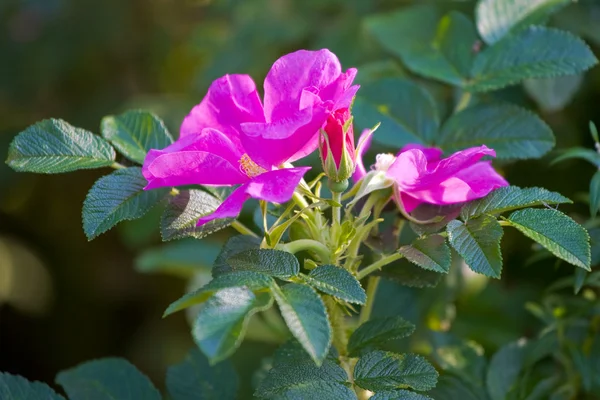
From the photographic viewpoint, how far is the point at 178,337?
211 cm

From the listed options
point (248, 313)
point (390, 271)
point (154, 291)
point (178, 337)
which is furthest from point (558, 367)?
point (154, 291)

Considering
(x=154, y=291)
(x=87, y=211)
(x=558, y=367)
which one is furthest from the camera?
(x=154, y=291)

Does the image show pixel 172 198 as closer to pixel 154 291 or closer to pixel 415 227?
pixel 415 227

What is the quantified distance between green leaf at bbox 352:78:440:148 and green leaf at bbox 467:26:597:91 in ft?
0.25

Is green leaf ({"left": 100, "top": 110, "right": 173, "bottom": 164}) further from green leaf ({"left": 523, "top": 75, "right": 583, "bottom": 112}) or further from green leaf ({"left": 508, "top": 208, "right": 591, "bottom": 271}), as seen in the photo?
green leaf ({"left": 523, "top": 75, "right": 583, "bottom": 112})

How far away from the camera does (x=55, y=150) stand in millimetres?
812

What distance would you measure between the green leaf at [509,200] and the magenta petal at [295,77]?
0.64 ft

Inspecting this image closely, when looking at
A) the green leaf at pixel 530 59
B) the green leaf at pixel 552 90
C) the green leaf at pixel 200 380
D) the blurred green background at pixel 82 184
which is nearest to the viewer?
the green leaf at pixel 200 380

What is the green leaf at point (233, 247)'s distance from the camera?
739 mm

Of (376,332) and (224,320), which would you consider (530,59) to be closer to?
(376,332)

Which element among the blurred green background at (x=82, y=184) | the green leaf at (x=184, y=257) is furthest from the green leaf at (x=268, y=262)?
the blurred green background at (x=82, y=184)

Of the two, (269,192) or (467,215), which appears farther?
(467,215)

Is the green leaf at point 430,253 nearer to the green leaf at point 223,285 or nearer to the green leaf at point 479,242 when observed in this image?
the green leaf at point 479,242

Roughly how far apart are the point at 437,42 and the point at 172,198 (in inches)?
23.6
